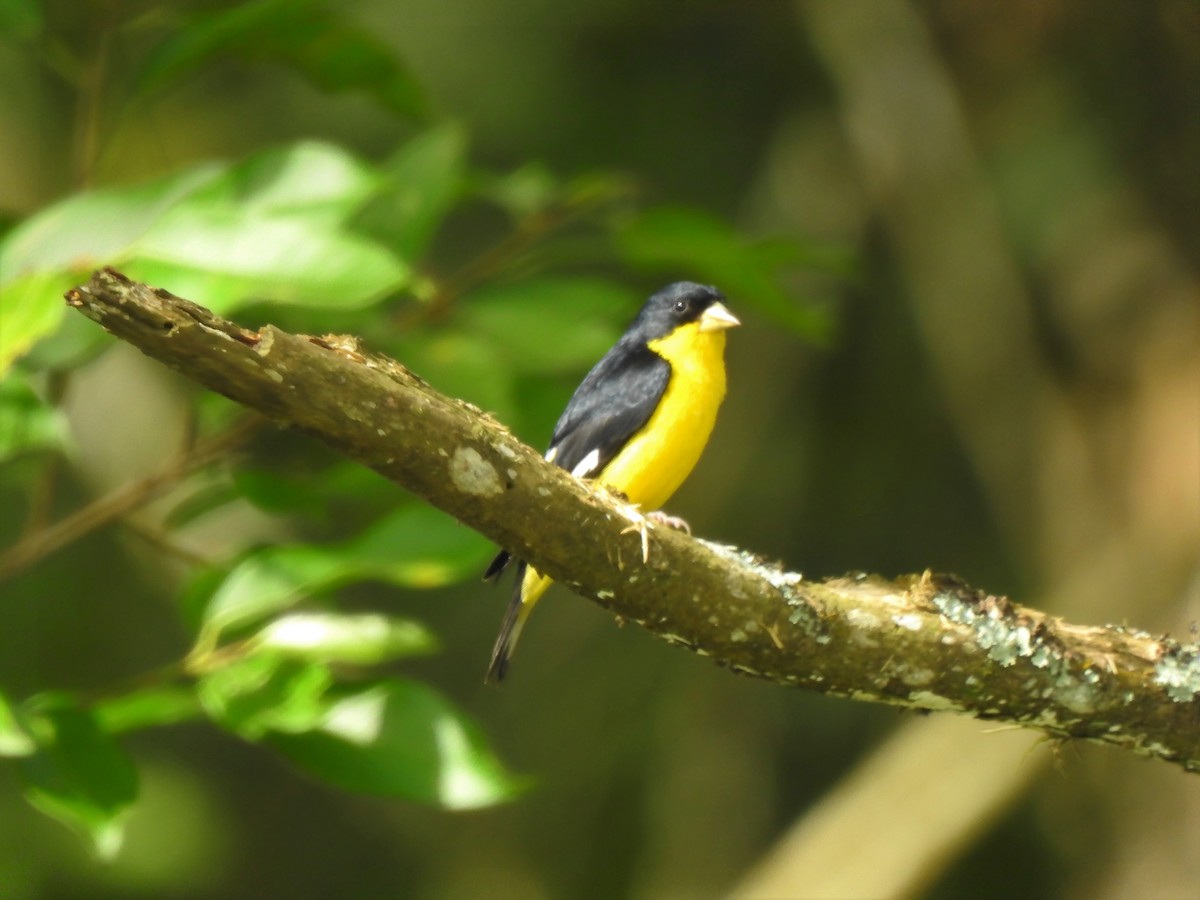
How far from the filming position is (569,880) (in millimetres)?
7598

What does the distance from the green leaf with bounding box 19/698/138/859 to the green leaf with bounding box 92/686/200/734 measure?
0.18m

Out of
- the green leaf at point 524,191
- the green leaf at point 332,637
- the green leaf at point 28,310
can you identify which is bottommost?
the green leaf at point 332,637

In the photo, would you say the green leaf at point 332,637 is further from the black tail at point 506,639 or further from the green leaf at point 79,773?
the black tail at point 506,639

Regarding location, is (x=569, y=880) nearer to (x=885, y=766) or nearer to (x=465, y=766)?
(x=885, y=766)

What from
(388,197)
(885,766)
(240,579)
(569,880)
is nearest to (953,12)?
(885,766)

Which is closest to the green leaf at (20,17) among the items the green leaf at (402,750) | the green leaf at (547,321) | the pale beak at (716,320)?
the green leaf at (547,321)

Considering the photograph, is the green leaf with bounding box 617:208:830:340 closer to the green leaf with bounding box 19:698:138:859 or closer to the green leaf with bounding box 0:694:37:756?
the green leaf with bounding box 19:698:138:859

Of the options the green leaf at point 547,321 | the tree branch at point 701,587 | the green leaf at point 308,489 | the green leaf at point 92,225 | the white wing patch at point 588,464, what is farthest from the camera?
the white wing patch at point 588,464

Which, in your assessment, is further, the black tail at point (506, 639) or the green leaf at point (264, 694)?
the black tail at point (506, 639)

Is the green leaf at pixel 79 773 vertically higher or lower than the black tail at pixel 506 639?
lower

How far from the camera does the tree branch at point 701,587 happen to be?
188cm

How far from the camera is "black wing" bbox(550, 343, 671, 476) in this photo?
380cm

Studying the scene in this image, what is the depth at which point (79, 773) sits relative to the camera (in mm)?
2615

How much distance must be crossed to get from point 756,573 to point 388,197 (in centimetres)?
156
